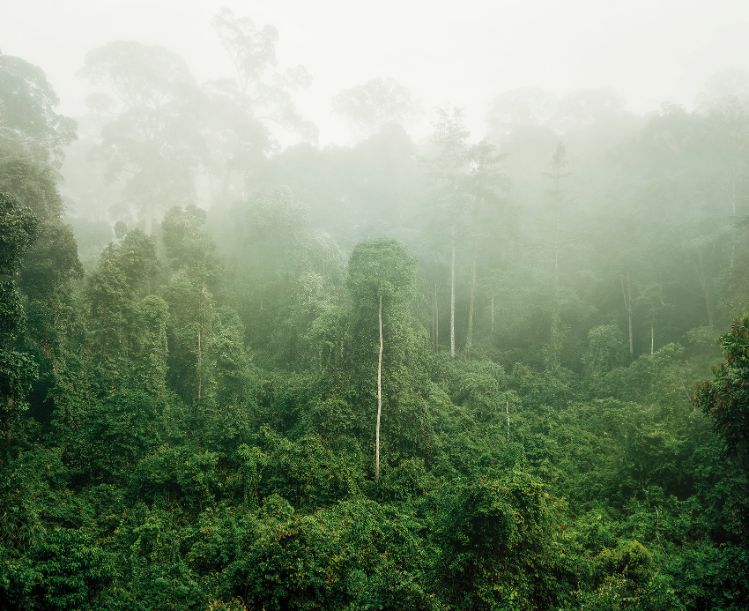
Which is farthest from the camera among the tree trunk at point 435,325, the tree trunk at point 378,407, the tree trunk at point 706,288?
the tree trunk at point 435,325

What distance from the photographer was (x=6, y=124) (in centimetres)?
2845

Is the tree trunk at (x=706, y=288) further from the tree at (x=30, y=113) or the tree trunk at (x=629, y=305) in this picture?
the tree at (x=30, y=113)

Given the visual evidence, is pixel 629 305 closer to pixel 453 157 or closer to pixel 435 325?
pixel 435 325

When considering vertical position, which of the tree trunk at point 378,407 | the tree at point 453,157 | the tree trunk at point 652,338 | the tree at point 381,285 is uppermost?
the tree at point 453,157

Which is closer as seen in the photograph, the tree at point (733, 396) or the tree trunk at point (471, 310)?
the tree at point (733, 396)

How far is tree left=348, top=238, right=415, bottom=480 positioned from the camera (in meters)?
18.2

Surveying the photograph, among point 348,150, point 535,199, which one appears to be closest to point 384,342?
point 535,199

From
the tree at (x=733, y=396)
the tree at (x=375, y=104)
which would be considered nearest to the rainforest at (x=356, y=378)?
the tree at (x=733, y=396)

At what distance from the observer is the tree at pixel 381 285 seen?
1820 cm

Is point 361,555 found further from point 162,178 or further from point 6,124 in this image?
point 162,178

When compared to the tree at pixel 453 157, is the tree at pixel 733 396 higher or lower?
lower

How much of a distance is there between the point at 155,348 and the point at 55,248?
6.16 metres

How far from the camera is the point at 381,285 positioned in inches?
711

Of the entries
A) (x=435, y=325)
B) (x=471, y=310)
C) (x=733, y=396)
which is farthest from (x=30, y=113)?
(x=733, y=396)
